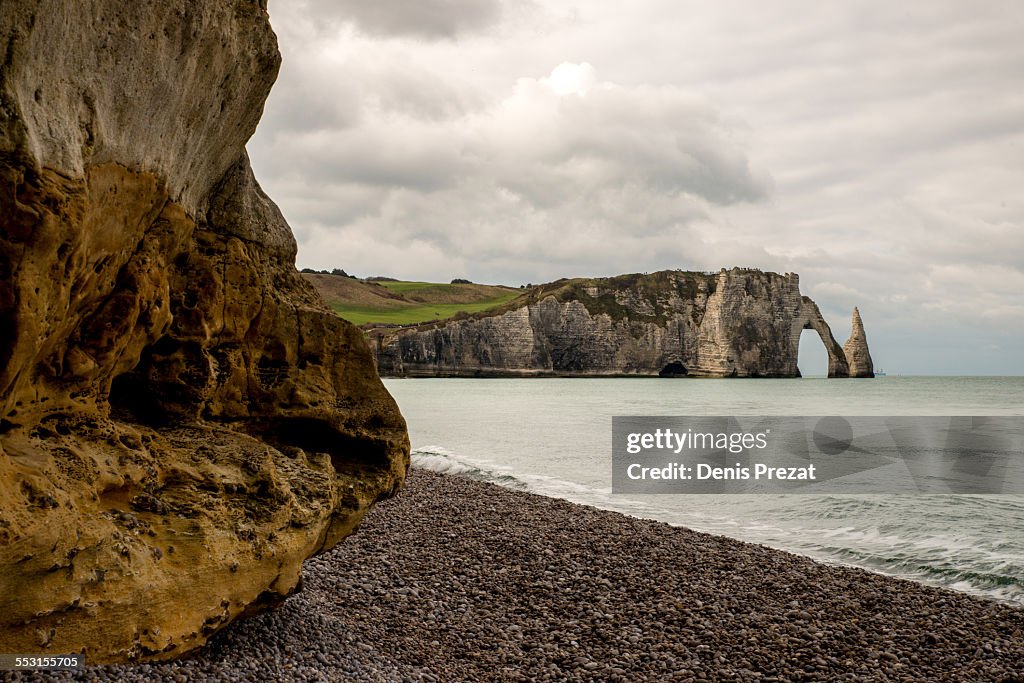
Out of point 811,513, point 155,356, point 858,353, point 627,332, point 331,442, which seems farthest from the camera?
point 858,353

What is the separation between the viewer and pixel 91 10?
3961 mm

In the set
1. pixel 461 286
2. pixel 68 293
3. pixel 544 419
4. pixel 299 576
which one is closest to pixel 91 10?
pixel 68 293

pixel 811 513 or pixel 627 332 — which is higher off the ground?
pixel 627 332

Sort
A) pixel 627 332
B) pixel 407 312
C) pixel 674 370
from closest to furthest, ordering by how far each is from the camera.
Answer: pixel 627 332 < pixel 674 370 < pixel 407 312

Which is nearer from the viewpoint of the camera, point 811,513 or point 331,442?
point 331,442

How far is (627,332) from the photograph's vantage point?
110312mm

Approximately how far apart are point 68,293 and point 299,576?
3295 mm

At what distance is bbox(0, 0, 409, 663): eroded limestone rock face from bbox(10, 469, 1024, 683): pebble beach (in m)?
0.87

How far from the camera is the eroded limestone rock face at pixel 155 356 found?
3.75m

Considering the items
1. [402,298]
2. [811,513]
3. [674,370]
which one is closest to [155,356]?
[811,513]

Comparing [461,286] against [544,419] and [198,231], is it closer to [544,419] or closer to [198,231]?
[544,419]

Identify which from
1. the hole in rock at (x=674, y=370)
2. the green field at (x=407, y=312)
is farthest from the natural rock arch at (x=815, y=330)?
the green field at (x=407, y=312)

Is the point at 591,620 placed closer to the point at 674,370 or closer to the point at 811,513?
the point at 811,513

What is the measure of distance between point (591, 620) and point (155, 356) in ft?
17.8
